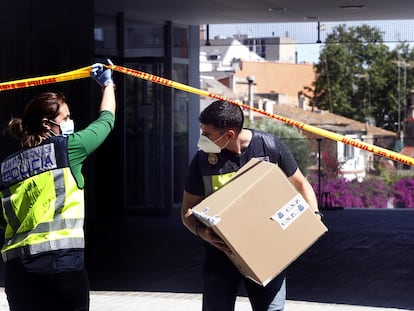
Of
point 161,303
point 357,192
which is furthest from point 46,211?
point 357,192

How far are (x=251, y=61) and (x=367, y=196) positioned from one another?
2246 inches

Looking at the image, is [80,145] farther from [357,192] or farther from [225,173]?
[357,192]

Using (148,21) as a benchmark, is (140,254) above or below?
below

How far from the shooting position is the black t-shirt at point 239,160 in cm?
480

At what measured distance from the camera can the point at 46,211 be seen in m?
4.26

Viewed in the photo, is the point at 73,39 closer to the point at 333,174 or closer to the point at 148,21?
the point at 148,21

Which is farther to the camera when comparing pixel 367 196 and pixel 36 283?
pixel 367 196

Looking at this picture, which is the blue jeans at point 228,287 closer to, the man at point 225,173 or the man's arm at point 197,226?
the man at point 225,173

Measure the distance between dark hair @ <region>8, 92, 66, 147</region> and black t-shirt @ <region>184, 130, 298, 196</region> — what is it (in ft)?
2.76

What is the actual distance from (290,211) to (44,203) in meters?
1.15

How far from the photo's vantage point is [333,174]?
2373cm

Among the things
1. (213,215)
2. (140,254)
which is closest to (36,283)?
(213,215)

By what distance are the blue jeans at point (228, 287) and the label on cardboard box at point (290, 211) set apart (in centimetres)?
43

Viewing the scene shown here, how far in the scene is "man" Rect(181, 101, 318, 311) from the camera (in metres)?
4.73
